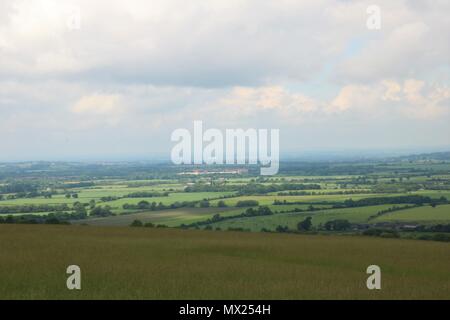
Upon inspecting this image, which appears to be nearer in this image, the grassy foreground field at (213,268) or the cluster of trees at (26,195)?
the grassy foreground field at (213,268)

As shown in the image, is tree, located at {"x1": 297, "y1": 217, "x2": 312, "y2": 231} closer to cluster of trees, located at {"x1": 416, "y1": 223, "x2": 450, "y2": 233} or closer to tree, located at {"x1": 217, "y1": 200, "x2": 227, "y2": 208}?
cluster of trees, located at {"x1": 416, "y1": 223, "x2": 450, "y2": 233}

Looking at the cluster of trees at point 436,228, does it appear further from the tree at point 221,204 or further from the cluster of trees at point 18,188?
the cluster of trees at point 18,188

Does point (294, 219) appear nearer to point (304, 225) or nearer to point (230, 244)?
point (304, 225)

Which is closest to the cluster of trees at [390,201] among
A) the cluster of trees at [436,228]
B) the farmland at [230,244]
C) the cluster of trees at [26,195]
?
the farmland at [230,244]

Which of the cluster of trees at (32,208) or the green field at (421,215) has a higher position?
the cluster of trees at (32,208)

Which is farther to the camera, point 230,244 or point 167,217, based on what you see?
point 167,217

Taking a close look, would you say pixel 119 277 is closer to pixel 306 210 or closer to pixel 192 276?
pixel 192 276

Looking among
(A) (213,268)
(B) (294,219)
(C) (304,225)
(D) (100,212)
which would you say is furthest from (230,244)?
(D) (100,212)
